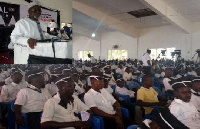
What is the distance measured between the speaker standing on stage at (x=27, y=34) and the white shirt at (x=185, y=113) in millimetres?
1247

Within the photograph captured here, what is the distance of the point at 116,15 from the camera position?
9.90m

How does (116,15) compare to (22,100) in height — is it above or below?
above

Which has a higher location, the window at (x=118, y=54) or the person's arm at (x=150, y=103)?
the window at (x=118, y=54)

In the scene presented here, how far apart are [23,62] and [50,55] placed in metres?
0.23

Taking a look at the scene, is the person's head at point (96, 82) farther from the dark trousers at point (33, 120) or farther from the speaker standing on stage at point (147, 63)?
the speaker standing on stage at point (147, 63)

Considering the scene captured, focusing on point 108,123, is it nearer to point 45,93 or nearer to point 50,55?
point 45,93

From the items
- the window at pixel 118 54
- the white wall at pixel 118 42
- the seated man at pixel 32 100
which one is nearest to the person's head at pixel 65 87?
the seated man at pixel 32 100

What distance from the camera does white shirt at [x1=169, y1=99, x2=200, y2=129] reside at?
1.97 m

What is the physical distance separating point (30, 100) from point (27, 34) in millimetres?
1097

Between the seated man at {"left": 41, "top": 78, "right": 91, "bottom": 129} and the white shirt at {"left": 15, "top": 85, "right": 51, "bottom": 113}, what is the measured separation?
0.58m

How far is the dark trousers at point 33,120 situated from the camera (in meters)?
2.38

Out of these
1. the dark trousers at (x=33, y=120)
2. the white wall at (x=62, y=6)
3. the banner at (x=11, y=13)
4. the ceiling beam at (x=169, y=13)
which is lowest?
the dark trousers at (x=33, y=120)

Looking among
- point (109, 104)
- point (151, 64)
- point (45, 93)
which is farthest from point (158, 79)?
point (45, 93)

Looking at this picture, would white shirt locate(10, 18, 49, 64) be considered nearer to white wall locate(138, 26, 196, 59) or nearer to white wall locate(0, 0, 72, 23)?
white wall locate(0, 0, 72, 23)
